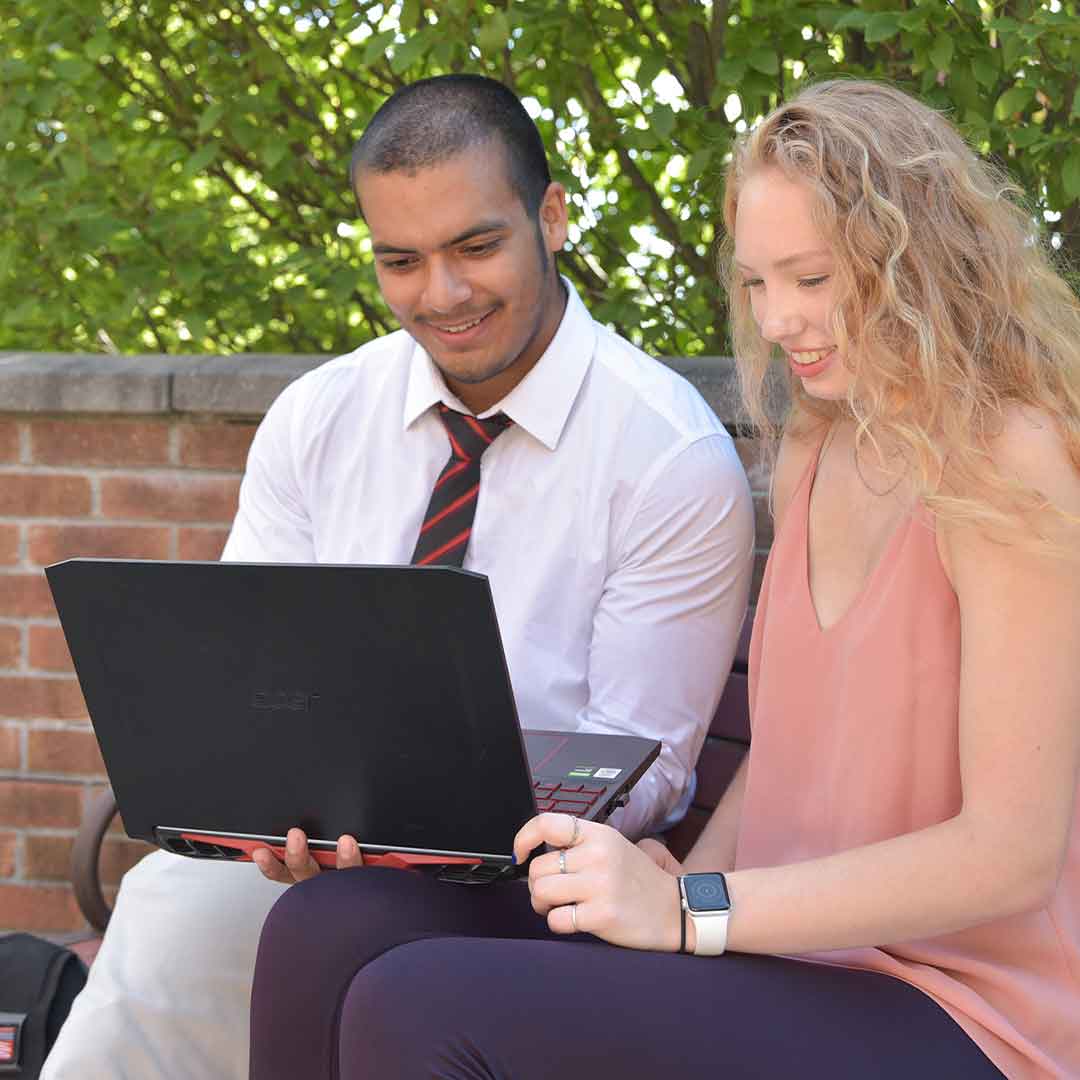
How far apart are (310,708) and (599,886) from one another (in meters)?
0.34

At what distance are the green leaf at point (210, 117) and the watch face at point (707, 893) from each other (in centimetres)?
184

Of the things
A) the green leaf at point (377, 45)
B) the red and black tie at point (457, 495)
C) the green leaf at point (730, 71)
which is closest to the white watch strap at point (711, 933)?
the red and black tie at point (457, 495)

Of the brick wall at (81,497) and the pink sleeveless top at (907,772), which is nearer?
the pink sleeveless top at (907,772)

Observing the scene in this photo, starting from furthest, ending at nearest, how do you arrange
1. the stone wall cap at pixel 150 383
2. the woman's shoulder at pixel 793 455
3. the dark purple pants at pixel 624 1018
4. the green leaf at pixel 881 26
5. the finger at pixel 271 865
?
the stone wall cap at pixel 150 383, the green leaf at pixel 881 26, the woman's shoulder at pixel 793 455, the finger at pixel 271 865, the dark purple pants at pixel 624 1018

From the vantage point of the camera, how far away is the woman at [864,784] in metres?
1.53

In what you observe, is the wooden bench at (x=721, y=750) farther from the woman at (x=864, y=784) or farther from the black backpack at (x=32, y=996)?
the woman at (x=864, y=784)

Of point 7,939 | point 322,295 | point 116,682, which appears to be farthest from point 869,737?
point 322,295

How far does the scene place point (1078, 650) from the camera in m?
1.54

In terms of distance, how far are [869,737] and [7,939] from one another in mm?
1318

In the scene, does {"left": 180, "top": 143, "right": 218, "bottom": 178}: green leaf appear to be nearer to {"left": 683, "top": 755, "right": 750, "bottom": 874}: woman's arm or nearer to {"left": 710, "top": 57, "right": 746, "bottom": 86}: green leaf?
{"left": 710, "top": 57, "right": 746, "bottom": 86}: green leaf

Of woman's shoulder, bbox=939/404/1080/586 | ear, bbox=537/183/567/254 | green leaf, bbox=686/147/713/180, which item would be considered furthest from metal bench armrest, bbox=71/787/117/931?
woman's shoulder, bbox=939/404/1080/586

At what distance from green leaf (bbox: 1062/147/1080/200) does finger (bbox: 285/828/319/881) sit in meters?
1.43

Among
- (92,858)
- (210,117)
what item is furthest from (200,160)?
(92,858)

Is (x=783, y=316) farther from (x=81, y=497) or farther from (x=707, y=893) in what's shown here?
(x=81, y=497)
